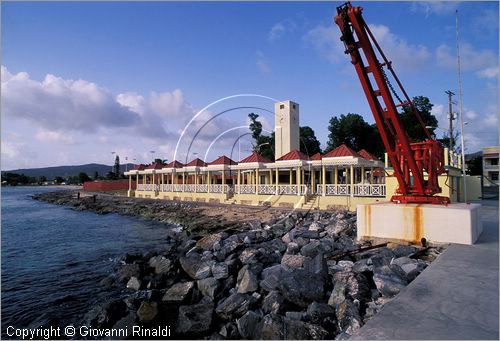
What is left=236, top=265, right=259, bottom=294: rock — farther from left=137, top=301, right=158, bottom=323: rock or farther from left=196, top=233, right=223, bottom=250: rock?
left=196, top=233, right=223, bottom=250: rock

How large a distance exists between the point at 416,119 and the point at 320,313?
44676mm

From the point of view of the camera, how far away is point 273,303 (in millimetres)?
6457

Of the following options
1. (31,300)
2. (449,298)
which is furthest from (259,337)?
(31,300)

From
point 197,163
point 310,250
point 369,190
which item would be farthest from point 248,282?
point 197,163

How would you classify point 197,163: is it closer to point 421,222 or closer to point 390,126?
point 390,126

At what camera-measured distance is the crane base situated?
32.7 feet

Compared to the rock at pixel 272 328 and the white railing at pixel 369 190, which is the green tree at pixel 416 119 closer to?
the white railing at pixel 369 190

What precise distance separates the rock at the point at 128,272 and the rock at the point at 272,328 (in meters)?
5.90

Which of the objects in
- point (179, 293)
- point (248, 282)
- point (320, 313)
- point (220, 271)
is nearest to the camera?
point (320, 313)

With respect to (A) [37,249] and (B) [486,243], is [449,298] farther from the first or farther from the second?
(A) [37,249]

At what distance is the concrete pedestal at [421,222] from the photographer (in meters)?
8.41

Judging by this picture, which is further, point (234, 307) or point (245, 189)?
point (245, 189)

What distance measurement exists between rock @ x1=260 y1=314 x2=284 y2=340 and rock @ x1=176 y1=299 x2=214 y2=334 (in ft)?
4.08

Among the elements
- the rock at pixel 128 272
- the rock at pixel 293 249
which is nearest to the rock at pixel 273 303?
the rock at pixel 293 249
